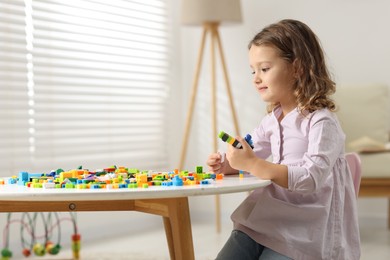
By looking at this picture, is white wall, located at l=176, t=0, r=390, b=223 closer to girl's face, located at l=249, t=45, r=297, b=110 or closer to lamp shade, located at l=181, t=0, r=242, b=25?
lamp shade, located at l=181, t=0, r=242, b=25

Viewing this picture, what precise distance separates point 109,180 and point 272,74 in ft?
1.78

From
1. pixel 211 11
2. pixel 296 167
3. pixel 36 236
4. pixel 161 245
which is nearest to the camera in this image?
pixel 296 167

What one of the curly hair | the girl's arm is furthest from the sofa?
the girl's arm

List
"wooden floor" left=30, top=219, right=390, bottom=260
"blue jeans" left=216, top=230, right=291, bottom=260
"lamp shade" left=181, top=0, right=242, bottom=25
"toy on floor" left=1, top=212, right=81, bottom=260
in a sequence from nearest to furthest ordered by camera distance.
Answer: "blue jeans" left=216, top=230, right=291, bottom=260, "toy on floor" left=1, top=212, right=81, bottom=260, "wooden floor" left=30, top=219, right=390, bottom=260, "lamp shade" left=181, top=0, right=242, bottom=25

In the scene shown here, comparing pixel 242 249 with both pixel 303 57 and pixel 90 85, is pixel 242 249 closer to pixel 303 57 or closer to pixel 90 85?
pixel 303 57

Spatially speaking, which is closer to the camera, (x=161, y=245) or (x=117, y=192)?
(x=117, y=192)

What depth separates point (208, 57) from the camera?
446 cm

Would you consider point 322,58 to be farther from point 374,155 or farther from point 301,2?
point 301,2

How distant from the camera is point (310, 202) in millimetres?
1666

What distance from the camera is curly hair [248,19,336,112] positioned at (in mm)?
1738

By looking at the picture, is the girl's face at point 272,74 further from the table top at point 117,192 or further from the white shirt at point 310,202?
the table top at point 117,192

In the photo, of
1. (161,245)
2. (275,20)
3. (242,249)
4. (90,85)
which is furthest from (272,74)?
(275,20)

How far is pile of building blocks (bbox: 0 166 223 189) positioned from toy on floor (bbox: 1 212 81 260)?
A: 50.4 inches

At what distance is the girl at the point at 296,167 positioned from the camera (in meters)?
1.57
